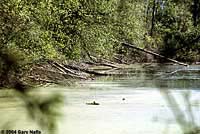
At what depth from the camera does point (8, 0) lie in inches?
290

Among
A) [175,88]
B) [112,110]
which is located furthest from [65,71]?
[112,110]

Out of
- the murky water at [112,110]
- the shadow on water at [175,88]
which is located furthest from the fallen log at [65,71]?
the shadow on water at [175,88]

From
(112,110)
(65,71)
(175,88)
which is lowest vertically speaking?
(112,110)

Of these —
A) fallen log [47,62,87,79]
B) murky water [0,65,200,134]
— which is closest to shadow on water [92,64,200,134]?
murky water [0,65,200,134]

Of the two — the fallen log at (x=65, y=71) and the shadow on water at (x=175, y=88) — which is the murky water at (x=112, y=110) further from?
the fallen log at (x=65, y=71)

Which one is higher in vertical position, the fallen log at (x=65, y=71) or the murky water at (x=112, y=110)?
the fallen log at (x=65, y=71)

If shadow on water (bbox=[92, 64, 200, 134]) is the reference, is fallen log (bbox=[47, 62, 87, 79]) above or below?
above

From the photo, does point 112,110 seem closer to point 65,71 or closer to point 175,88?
point 175,88

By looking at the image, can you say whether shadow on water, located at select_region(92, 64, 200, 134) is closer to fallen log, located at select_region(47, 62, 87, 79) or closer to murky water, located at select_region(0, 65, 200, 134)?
murky water, located at select_region(0, 65, 200, 134)

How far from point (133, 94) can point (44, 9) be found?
6.92ft

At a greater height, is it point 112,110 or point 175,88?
point 175,88

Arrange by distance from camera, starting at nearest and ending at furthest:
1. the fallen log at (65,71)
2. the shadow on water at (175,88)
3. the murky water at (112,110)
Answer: the shadow on water at (175,88) → the murky water at (112,110) → the fallen log at (65,71)

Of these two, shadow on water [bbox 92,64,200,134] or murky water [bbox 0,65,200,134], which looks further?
murky water [bbox 0,65,200,134]

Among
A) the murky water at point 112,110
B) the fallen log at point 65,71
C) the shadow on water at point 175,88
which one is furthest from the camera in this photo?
the fallen log at point 65,71
